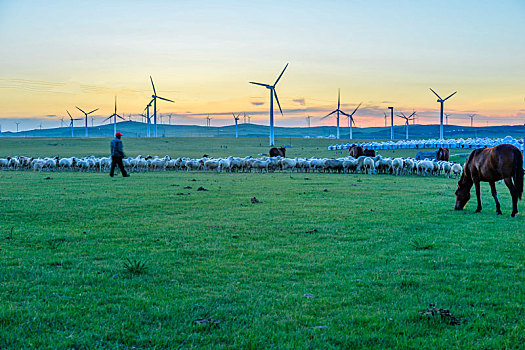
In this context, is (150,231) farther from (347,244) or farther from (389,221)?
(389,221)

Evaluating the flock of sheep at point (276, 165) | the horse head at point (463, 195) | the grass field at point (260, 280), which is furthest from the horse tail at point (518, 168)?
the flock of sheep at point (276, 165)

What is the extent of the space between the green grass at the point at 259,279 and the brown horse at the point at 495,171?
2.98ft

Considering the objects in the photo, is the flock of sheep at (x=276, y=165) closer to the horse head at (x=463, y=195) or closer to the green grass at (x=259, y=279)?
the horse head at (x=463, y=195)

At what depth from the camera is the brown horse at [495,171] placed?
13.5 metres

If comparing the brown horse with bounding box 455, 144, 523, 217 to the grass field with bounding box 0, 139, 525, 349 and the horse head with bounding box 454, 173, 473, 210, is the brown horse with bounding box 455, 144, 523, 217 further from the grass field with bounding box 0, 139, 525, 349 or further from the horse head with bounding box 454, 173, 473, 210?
the grass field with bounding box 0, 139, 525, 349

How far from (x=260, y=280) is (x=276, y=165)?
3023cm

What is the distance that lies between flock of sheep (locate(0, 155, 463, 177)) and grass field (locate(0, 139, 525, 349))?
21961 mm

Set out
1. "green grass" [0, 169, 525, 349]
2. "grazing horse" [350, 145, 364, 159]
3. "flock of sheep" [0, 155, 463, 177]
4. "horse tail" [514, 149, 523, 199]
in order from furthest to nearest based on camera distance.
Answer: "grazing horse" [350, 145, 364, 159], "flock of sheep" [0, 155, 463, 177], "horse tail" [514, 149, 523, 199], "green grass" [0, 169, 525, 349]

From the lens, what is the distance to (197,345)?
493 centimetres

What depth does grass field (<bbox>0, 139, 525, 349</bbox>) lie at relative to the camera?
5.20 m

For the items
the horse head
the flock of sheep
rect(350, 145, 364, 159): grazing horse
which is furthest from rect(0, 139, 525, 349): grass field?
rect(350, 145, 364, 159): grazing horse

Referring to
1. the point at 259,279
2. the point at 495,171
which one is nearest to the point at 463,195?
the point at 495,171

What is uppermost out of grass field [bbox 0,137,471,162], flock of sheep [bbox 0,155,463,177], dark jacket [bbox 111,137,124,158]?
grass field [bbox 0,137,471,162]

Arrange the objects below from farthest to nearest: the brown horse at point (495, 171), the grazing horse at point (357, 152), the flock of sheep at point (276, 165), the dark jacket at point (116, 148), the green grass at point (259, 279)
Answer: the grazing horse at point (357, 152), the flock of sheep at point (276, 165), the dark jacket at point (116, 148), the brown horse at point (495, 171), the green grass at point (259, 279)
